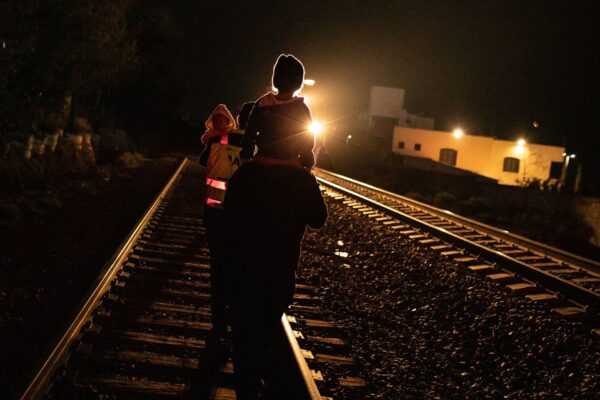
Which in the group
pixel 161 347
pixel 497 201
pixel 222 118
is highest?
pixel 222 118

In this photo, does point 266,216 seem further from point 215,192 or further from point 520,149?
point 520,149

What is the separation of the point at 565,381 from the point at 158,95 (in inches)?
1660

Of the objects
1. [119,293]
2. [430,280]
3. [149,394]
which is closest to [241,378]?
[149,394]

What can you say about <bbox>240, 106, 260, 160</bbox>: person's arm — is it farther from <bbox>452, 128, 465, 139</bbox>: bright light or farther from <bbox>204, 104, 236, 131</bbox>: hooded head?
<bbox>452, 128, 465, 139</bbox>: bright light

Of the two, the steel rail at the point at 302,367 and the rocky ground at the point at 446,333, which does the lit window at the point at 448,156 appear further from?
the steel rail at the point at 302,367

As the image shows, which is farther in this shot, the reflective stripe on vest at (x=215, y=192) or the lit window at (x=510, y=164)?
the lit window at (x=510, y=164)

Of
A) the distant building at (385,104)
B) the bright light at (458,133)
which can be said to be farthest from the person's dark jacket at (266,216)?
the distant building at (385,104)

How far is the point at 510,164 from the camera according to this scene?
4369 centimetres

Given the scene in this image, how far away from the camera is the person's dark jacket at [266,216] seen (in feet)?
8.60

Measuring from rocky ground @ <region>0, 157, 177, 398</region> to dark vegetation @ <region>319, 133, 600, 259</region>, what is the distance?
692cm

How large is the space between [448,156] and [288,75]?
44.6 m

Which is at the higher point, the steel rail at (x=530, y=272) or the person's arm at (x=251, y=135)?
the person's arm at (x=251, y=135)

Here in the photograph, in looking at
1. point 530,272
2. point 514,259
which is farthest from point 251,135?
point 514,259

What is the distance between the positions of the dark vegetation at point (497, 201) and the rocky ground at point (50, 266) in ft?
22.7
